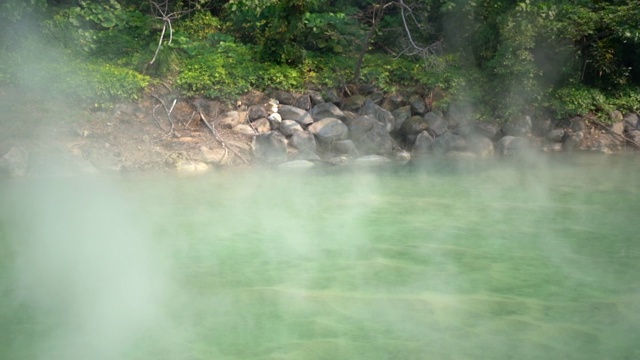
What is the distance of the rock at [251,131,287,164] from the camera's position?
978cm

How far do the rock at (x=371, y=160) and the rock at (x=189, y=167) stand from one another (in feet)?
7.16

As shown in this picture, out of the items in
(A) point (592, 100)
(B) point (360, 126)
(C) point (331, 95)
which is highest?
(A) point (592, 100)

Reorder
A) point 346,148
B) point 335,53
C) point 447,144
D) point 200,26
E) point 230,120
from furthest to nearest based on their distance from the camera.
→ point 200,26 < point 335,53 < point 447,144 < point 230,120 < point 346,148

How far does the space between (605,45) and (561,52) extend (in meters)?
0.84

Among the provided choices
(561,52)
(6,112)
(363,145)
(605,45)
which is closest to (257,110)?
(363,145)

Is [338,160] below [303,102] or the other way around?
below

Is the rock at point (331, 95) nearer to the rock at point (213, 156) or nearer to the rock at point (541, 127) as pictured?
the rock at point (213, 156)

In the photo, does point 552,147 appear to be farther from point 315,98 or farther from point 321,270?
point 321,270

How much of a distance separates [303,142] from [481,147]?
277cm

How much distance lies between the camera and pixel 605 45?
36.9ft

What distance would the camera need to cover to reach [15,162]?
342 inches

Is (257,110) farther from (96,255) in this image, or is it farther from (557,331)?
(557,331)

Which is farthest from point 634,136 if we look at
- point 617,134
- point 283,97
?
point 283,97

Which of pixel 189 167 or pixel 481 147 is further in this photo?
pixel 481 147
